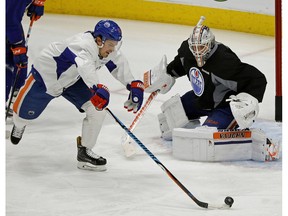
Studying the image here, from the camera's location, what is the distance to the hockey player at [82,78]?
3309 mm

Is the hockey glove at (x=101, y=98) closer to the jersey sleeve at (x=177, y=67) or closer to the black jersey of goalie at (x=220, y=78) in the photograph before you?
the black jersey of goalie at (x=220, y=78)

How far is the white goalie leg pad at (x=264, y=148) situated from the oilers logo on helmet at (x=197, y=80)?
0.36 meters

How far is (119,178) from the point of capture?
3.38 m

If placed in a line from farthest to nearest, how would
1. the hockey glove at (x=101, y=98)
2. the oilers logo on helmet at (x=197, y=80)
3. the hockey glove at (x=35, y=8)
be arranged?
1. the hockey glove at (x=35, y=8)
2. the oilers logo on helmet at (x=197, y=80)
3. the hockey glove at (x=101, y=98)

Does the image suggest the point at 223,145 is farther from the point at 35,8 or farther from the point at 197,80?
the point at 35,8

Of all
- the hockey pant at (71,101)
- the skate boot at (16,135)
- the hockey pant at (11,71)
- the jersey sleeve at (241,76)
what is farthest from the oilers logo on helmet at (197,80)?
the hockey pant at (11,71)

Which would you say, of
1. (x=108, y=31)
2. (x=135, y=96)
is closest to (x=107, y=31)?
(x=108, y=31)

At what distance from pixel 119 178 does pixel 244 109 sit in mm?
689

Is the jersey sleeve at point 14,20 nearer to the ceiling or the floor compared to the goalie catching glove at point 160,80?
nearer to the ceiling

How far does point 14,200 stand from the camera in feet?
9.92

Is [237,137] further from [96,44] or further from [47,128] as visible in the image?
[47,128]

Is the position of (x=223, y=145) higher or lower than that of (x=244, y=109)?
lower

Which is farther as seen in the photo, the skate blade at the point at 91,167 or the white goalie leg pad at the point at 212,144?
the white goalie leg pad at the point at 212,144

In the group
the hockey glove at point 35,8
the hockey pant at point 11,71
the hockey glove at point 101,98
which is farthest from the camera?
the hockey glove at point 35,8
